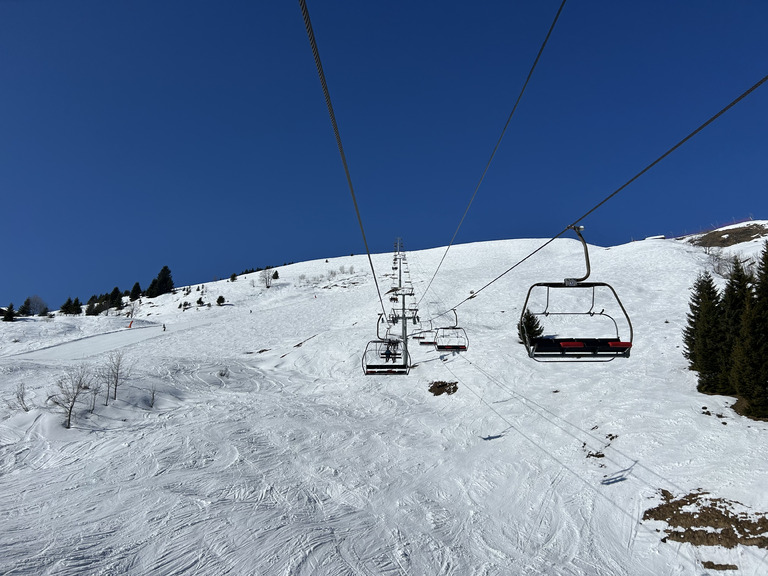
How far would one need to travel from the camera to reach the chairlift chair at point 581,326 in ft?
29.1

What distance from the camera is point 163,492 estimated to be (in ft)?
44.6

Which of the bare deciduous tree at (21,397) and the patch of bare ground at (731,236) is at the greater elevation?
the patch of bare ground at (731,236)

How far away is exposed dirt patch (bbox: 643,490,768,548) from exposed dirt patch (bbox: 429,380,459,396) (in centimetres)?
1349

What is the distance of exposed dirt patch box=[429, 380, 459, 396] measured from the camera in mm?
26158

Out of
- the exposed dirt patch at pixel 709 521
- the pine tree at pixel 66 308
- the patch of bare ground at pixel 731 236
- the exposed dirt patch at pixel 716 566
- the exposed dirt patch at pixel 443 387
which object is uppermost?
the patch of bare ground at pixel 731 236

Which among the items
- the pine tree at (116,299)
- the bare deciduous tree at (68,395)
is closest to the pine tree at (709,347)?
the bare deciduous tree at (68,395)

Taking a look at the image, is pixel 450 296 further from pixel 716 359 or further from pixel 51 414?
pixel 51 414

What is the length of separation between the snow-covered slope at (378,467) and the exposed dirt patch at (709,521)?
304 mm

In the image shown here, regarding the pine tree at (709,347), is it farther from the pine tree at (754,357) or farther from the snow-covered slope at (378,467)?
the pine tree at (754,357)

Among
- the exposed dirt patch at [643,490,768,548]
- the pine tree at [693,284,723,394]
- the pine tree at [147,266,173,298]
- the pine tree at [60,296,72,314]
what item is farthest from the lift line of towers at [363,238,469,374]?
the pine tree at [60,296,72,314]

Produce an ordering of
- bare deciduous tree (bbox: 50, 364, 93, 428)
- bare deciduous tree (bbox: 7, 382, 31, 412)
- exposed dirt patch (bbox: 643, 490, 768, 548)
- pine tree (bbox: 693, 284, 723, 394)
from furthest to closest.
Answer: pine tree (bbox: 693, 284, 723, 394) → bare deciduous tree (bbox: 7, 382, 31, 412) → bare deciduous tree (bbox: 50, 364, 93, 428) → exposed dirt patch (bbox: 643, 490, 768, 548)

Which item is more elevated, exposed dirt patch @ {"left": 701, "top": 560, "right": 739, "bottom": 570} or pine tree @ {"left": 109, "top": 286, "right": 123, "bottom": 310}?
pine tree @ {"left": 109, "top": 286, "right": 123, "bottom": 310}

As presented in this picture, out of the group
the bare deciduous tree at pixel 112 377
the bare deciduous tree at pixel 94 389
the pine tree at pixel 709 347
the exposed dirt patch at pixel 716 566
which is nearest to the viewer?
the exposed dirt patch at pixel 716 566

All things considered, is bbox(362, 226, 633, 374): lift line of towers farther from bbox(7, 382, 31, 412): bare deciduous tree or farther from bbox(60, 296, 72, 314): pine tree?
bbox(60, 296, 72, 314): pine tree
